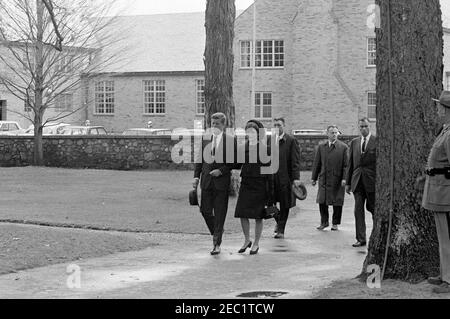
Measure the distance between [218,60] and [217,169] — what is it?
1012cm

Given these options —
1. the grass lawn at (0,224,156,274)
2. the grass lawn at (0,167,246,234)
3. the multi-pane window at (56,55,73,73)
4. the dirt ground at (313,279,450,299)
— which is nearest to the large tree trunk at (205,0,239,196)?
the grass lawn at (0,167,246,234)

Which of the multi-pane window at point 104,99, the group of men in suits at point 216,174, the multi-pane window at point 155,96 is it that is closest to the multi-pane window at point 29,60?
the multi-pane window at point 155,96

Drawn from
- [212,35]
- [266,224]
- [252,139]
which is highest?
[212,35]

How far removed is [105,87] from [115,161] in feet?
76.6

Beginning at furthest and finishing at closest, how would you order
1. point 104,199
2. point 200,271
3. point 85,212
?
1. point 104,199
2. point 85,212
3. point 200,271

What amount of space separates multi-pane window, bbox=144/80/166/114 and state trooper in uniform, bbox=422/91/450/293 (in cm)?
5075

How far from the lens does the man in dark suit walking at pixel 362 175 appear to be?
591 inches

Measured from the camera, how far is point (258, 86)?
55.4 m

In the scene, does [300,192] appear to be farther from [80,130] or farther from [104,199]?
[80,130]

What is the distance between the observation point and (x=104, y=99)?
62.0 meters

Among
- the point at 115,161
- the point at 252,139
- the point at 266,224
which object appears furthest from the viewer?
the point at 115,161

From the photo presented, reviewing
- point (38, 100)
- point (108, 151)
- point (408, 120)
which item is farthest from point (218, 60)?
point (38, 100)

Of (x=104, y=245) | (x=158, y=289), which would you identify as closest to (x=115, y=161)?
(x=104, y=245)
